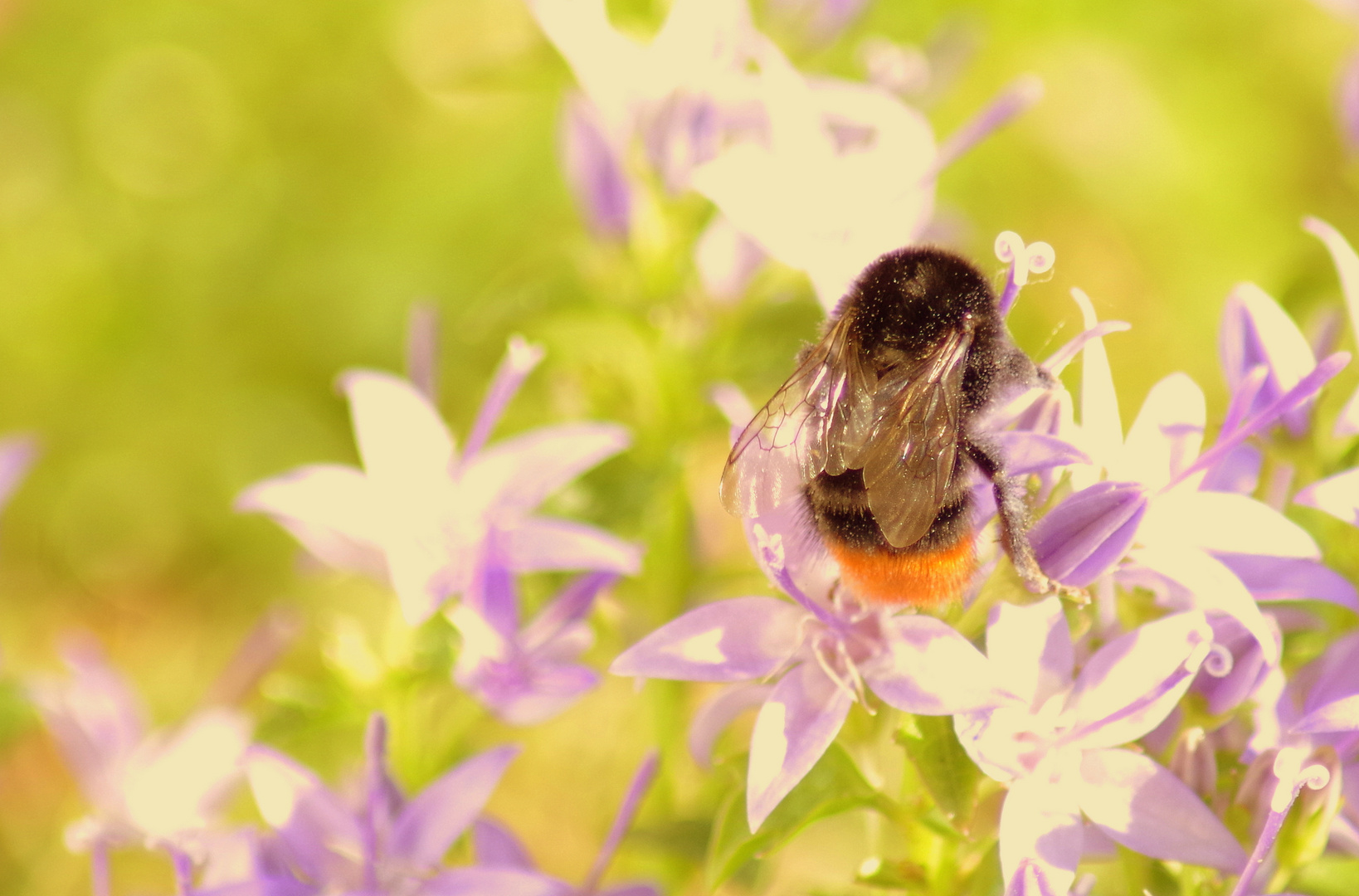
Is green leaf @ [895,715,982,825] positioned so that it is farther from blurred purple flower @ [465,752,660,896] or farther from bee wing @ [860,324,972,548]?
blurred purple flower @ [465,752,660,896]

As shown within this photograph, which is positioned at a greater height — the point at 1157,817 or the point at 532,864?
the point at 1157,817

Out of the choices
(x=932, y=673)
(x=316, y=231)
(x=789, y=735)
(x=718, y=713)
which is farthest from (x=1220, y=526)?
(x=316, y=231)

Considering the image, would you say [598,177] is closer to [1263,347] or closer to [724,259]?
[724,259]

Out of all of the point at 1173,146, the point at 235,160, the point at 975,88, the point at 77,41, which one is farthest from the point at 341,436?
the point at 1173,146

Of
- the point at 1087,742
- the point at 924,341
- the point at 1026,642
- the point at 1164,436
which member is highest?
the point at 924,341

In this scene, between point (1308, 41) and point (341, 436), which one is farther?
point (1308, 41)

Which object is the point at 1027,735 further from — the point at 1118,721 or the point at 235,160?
the point at 235,160

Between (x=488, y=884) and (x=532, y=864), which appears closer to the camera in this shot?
Result: (x=488, y=884)
